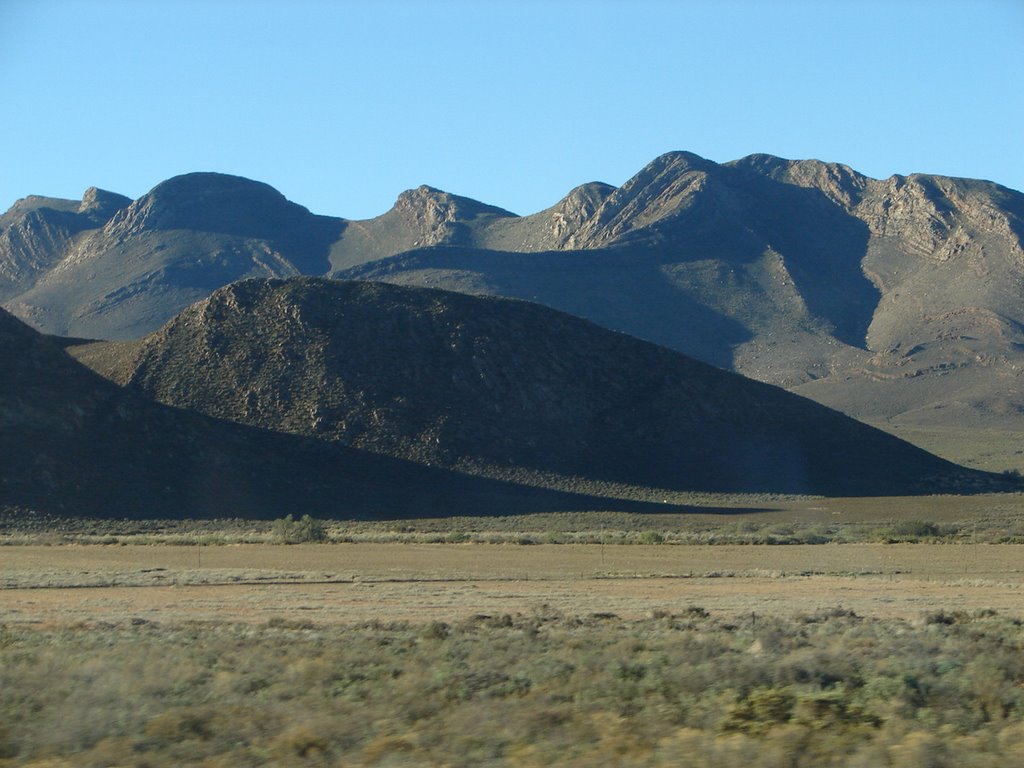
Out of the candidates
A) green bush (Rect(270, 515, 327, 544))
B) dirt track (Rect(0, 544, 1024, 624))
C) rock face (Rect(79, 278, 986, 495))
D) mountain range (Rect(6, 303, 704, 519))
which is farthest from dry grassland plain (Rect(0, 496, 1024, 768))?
rock face (Rect(79, 278, 986, 495))

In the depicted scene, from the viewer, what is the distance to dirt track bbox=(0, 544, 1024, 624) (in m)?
28.4

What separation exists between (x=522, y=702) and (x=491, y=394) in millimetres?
76534

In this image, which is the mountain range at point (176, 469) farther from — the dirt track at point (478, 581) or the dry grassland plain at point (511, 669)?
the dry grassland plain at point (511, 669)

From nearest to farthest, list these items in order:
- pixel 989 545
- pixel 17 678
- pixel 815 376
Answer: pixel 17 678
pixel 989 545
pixel 815 376

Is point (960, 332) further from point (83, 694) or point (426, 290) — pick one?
point (83, 694)

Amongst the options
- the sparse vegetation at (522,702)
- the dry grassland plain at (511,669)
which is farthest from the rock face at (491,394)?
the sparse vegetation at (522,702)

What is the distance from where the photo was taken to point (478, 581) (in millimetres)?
37688

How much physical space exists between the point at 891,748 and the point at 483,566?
33.9 meters

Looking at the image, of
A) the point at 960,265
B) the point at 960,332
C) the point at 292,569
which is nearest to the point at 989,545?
the point at 292,569

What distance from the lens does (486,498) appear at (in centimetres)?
7600

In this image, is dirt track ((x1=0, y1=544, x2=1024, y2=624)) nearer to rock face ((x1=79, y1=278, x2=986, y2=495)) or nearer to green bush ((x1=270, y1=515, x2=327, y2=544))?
green bush ((x1=270, y1=515, x2=327, y2=544))

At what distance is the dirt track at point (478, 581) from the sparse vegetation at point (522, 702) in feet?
31.1

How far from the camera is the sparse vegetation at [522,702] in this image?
1035 cm

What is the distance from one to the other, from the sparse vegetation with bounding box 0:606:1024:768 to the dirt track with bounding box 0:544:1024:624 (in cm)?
947
